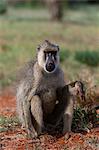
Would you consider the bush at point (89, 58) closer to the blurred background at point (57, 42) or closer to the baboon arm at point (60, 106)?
the blurred background at point (57, 42)

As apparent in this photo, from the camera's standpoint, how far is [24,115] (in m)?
6.07

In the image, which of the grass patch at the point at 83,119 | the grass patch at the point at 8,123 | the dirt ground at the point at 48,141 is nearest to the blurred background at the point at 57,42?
the grass patch at the point at 83,119

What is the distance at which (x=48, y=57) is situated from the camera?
6.11m

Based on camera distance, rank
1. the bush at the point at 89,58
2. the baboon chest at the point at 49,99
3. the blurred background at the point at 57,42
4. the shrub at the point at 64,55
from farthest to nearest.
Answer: the shrub at the point at 64,55, the bush at the point at 89,58, the blurred background at the point at 57,42, the baboon chest at the point at 49,99

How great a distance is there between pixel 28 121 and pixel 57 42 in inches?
431

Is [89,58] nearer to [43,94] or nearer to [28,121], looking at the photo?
[43,94]

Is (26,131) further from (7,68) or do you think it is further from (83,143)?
(7,68)

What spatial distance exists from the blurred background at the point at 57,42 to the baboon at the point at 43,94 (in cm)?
148

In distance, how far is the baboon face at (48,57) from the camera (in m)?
6.07

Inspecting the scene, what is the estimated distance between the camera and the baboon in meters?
6.04

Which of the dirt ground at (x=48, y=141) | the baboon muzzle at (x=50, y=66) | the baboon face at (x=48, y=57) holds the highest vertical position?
the baboon face at (x=48, y=57)

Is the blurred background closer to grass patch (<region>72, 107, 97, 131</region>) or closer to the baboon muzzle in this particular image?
grass patch (<region>72, 107, 97, 131</region>)

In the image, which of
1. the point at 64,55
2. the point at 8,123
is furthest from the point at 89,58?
the point at 8,123

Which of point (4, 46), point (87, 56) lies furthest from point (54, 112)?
point (4, 46)
